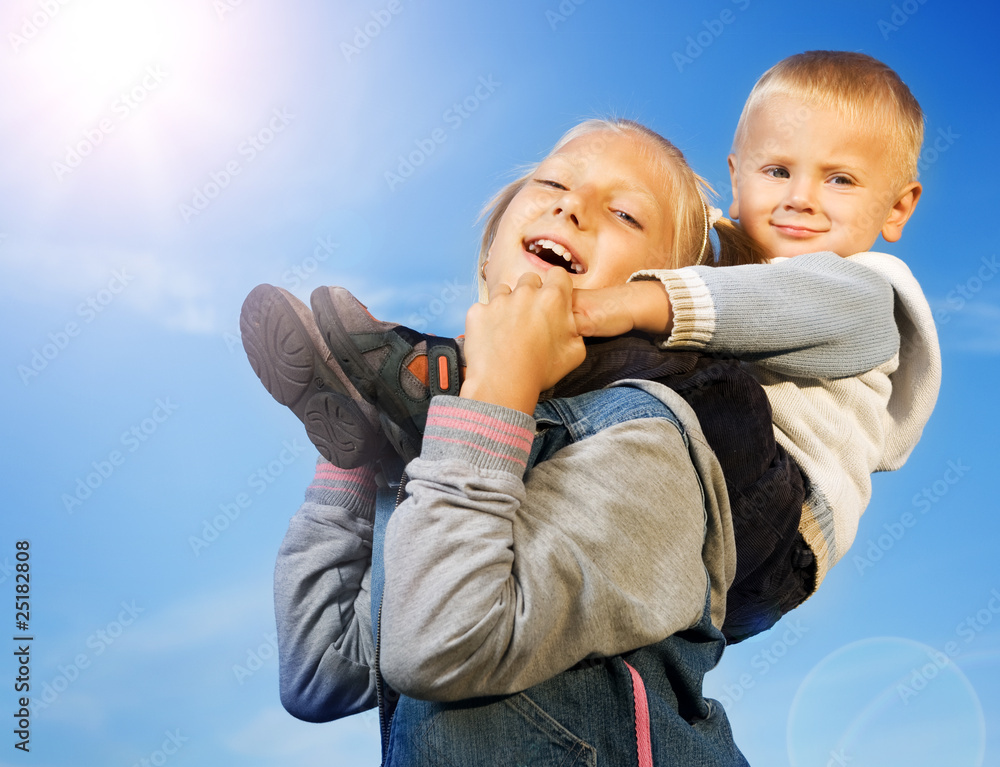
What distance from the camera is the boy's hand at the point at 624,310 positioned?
103 centimetres

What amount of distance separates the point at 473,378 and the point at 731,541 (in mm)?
359

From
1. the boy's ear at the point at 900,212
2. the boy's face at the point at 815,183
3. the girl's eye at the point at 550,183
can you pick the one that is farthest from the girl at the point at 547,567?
the boy's ear at the point at 900,212

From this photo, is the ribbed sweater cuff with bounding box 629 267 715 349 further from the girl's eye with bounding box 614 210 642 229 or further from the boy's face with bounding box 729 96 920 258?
the boy's face with bounding box 729 96 920 258

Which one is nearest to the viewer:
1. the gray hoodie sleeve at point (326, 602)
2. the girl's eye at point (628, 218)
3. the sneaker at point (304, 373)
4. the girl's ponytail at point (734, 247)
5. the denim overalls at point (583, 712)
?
the denim overalls at point (583, 712)

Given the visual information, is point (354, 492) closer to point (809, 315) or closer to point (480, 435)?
point (480, 435)

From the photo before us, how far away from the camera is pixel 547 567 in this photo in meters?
0.79

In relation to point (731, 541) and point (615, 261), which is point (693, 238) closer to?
point (615, 261)

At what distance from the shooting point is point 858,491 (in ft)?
4.37

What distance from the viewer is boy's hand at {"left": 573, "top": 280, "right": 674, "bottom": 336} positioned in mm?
1033

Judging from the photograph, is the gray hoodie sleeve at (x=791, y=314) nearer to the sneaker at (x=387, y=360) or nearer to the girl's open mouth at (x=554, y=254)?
the girl's open mouth at (x=554, y=254)

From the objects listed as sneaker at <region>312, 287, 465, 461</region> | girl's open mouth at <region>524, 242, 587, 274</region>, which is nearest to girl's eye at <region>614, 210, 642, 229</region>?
girl's open mouth at <region>524, 242, 587, 274</region>

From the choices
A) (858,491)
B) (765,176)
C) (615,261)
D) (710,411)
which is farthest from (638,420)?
(765,176)

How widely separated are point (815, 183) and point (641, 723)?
92cm

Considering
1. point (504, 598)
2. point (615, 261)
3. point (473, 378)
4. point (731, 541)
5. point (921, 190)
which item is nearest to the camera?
point (504, 598)
